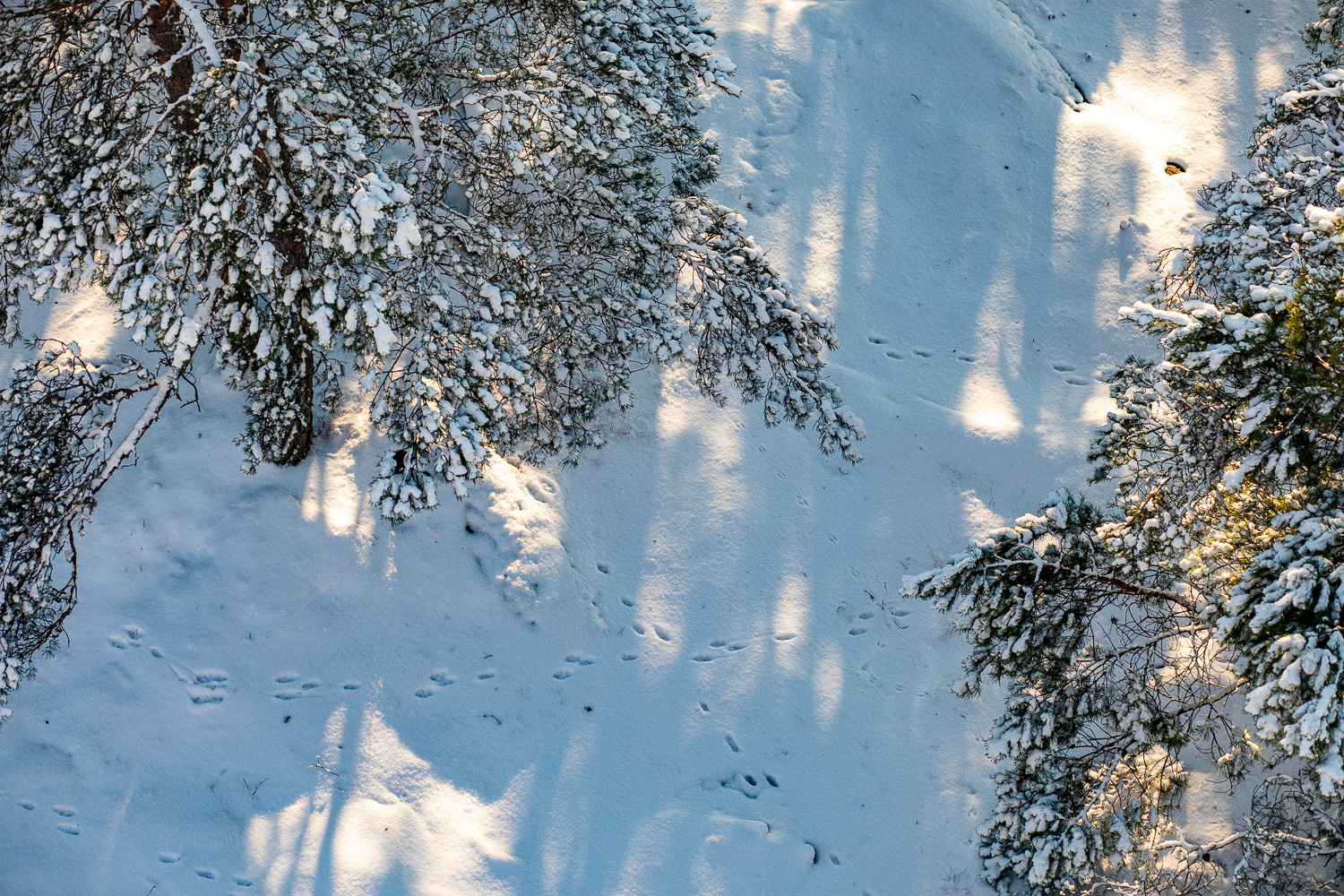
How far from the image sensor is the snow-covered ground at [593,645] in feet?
20.5

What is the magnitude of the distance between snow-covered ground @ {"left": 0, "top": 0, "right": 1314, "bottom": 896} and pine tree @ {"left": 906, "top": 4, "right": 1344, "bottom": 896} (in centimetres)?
163

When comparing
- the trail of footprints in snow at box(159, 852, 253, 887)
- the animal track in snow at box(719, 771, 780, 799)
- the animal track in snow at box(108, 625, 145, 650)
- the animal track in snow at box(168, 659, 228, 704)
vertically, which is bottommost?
the trail of footprints in snow at box(159, 852, 253, 887)

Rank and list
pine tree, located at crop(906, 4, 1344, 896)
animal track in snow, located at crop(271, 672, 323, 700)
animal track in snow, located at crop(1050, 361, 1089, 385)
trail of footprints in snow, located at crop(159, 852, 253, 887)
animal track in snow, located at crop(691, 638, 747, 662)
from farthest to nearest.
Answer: animal track in snow, located at crop(1050, 361, 1089, 385)
animal track in snow, located at crop(691, 638, 747, 662)
animal track in snow, located at crop(271, 672, 323, 700)
trail of footprints in snow, located at crop(159, 852, 253, 887)
pine tree, located at crop(906, 4, 1344, 896)

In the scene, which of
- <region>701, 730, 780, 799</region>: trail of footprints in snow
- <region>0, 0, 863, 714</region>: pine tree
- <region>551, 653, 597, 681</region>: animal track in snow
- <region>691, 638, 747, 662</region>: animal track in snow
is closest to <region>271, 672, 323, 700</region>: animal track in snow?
<region>0, 0, 863, 714</region>: pine tree

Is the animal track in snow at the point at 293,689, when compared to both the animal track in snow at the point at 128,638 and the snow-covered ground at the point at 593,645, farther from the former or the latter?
the animal track in snow at the point at 128,638

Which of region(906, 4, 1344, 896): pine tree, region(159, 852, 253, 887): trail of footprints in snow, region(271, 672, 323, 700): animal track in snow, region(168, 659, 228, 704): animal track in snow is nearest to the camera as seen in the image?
region(906, 4, 1344, 896): pine tree

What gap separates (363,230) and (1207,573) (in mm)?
5066

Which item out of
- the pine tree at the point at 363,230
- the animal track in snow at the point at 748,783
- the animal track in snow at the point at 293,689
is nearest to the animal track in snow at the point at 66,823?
the pine tree at the point at 363,230

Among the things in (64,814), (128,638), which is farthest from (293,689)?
(64,814)

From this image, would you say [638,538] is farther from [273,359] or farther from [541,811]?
[273,359]

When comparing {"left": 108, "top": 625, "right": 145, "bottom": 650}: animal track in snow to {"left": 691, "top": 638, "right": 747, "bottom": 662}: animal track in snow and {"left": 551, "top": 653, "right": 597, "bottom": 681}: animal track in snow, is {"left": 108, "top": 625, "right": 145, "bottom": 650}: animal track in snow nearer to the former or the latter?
{"left": 551, "top": 653, "right": 597, "bottom": 681}: animal track in snow

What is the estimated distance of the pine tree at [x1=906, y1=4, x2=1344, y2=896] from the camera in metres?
3.79

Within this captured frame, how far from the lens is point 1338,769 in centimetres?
352

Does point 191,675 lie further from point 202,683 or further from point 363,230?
point 363,230
